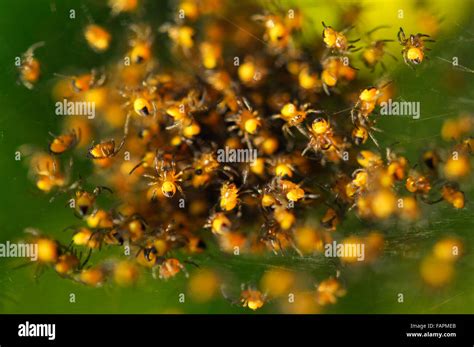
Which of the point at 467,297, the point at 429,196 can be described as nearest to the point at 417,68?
the point at 429,196

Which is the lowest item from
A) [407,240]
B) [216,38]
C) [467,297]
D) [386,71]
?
[467,297]

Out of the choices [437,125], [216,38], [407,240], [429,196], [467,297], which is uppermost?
[216,38]

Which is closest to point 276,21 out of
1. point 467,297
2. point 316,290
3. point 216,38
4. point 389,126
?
point 216,38

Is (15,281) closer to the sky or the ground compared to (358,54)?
closer to the ground

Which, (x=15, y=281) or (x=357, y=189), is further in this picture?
(x=15, y=281)

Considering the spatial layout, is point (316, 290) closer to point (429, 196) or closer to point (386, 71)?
point (429, 196)

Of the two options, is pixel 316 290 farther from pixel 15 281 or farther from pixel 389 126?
pixel 15 281
